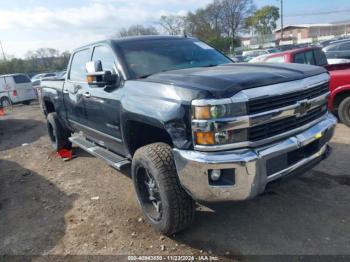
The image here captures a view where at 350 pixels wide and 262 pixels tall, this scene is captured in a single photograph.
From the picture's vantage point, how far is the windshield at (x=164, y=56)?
12.3 feet

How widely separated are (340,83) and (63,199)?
5273 mm

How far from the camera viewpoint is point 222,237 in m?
3.20

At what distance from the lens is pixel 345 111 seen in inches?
251

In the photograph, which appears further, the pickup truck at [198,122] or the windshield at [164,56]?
the windshield at [164,56]

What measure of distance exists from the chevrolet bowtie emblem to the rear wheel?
12.7ft

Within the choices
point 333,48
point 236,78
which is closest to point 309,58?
point 333,48

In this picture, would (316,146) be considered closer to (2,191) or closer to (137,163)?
(137,163)

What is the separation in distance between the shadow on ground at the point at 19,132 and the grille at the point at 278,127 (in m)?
7.02

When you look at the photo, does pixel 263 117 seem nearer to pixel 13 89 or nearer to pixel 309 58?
pixel 309 58

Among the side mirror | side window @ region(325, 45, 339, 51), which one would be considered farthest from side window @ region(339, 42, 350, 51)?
the side mirror

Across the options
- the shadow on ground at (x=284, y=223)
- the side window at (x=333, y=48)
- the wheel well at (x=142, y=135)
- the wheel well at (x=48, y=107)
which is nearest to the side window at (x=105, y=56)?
the wheel well at (x=142, y=135)

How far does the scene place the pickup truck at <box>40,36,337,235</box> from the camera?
2549 mm

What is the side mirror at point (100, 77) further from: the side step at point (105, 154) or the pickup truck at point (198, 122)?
the side step at point (105, 154)

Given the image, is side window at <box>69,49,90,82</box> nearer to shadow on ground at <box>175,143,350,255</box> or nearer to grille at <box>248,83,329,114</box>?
shadow on ground at <box>175,143,350,255</box>
